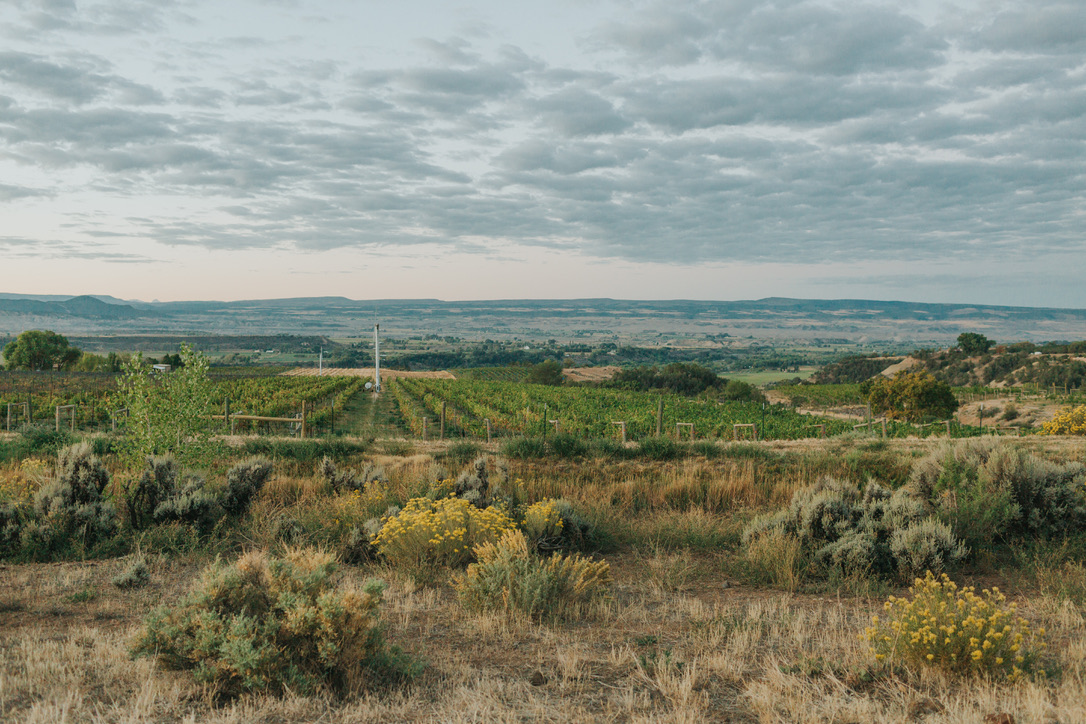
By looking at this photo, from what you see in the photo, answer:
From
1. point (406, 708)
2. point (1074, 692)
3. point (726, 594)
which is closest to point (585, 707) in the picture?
point (406, 708)

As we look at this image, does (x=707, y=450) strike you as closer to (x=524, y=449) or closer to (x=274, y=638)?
(x=524, y=449)

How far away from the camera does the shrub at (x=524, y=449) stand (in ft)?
56.9

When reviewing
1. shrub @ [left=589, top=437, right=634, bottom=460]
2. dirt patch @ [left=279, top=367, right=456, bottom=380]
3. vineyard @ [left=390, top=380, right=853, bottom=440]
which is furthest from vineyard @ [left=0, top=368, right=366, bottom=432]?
dirt patch @ [left=279, top=367, right=456, bottom=380]

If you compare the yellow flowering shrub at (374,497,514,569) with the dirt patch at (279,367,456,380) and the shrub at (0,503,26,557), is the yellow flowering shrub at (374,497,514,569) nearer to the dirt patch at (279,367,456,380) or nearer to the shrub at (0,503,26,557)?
the shrub at (0,503,26,557)

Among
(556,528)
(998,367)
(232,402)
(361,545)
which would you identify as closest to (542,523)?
(556,528)

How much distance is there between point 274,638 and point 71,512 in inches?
244

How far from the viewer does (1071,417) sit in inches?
1036

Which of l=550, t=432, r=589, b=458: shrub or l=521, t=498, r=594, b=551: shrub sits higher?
l=521, t=498, r=594, b=551: shrub

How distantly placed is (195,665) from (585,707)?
279 centimetres

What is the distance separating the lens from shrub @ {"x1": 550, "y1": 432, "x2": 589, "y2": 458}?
1752 cm

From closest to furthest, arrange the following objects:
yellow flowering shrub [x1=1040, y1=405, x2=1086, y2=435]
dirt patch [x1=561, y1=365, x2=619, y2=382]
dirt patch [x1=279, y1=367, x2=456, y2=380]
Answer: yellow flowering shrub [x1=1040, y1=405, x2=1086, y2=435]
dirt patch [x1=279, y1=367, x2=456, y2=380]
dirt patch [x1=561, y1=365, x2=619, y2=382]

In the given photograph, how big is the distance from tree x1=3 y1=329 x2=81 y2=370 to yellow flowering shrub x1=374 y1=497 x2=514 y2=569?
10761 centimetres

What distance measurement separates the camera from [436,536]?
8312mm

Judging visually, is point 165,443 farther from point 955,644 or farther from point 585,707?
point 955,644
